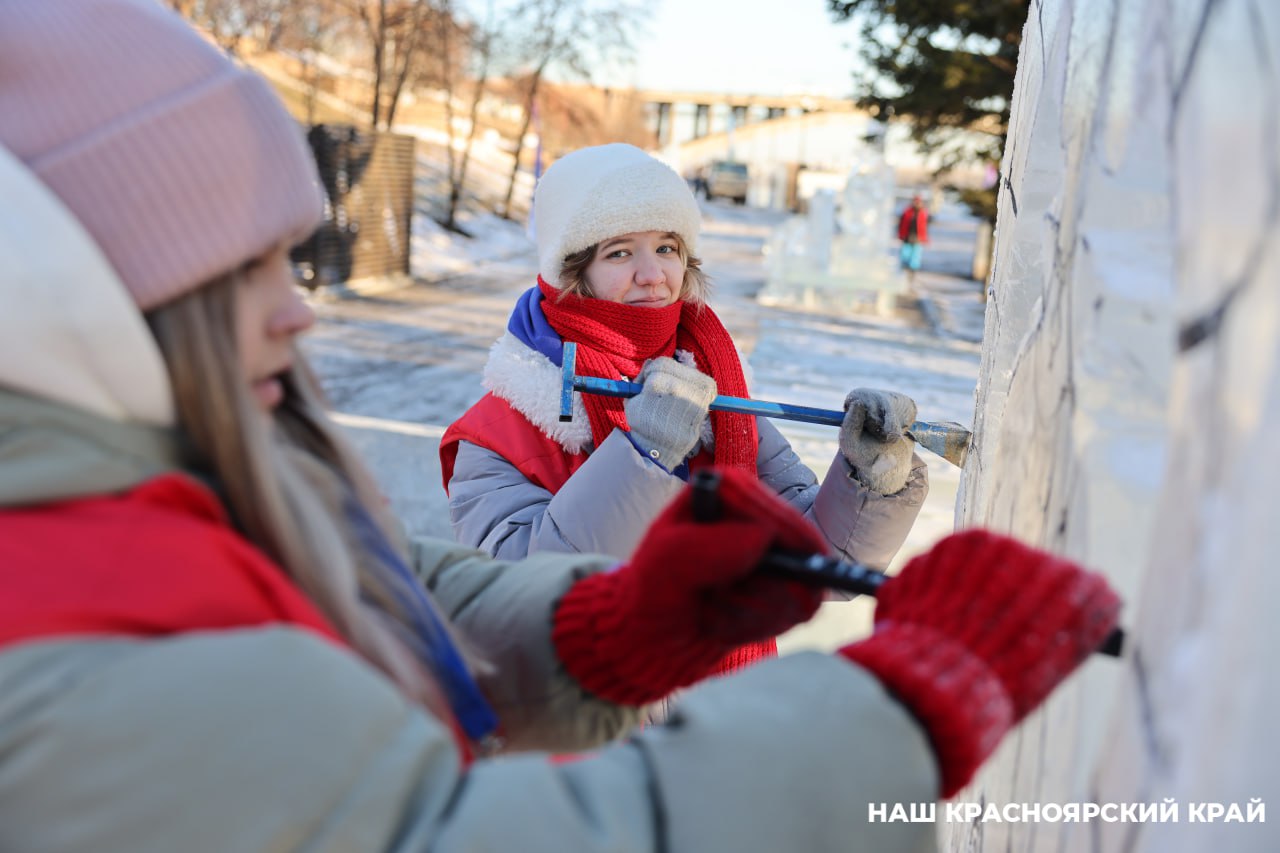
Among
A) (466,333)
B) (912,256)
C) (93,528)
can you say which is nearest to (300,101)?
(912,256)

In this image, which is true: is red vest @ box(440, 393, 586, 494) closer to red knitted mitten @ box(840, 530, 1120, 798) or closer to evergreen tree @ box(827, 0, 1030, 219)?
red knitted mitten @ box(840, 530, 1120, 798)

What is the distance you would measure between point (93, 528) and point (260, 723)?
187 mm

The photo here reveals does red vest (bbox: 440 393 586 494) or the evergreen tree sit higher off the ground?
the evergreen tree

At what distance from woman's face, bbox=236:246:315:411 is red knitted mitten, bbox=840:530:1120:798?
58 cm

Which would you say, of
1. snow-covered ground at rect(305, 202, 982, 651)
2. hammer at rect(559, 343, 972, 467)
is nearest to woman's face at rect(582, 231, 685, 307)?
hammer at rect(559, 343, 972, 467)

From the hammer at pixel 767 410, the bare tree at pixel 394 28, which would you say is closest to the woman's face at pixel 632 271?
the hammer at pixel 767 410

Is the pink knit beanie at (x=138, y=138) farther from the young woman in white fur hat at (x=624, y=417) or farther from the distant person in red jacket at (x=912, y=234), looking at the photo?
the distant person in red jacket at (x=912, y=234)

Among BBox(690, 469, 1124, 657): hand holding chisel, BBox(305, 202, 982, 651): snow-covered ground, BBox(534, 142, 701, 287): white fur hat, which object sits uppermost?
BBox(534, 142, 701, 287): white fur hat

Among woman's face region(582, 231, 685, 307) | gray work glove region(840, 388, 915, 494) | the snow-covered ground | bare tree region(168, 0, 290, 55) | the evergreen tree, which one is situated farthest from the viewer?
bare tree region(168, 0, 290, 55)

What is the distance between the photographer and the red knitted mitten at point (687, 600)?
1.01m

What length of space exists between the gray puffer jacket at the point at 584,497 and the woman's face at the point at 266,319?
84 centimetres

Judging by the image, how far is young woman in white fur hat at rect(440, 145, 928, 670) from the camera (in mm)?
1839

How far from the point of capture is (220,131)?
0.89m

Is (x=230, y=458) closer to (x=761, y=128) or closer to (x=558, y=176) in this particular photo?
(x=558, y=176)
